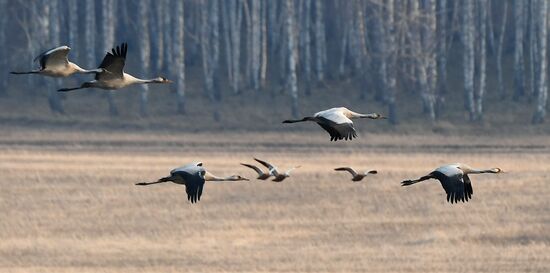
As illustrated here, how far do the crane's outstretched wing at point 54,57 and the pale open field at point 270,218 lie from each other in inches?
511

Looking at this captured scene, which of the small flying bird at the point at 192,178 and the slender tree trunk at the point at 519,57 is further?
the slender tree trunk at the point at 519,57

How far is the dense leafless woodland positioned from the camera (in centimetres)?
4516

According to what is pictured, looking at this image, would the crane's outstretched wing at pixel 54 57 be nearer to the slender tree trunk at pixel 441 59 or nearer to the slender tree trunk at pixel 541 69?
the slender tree trunk at pixel 541 69

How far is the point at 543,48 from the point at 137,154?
1348 cm

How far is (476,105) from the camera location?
46.2m

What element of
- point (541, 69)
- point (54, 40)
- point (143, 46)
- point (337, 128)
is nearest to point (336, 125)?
point (337, 128)

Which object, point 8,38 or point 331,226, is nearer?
point 331,226

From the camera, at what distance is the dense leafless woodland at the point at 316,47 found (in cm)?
4516

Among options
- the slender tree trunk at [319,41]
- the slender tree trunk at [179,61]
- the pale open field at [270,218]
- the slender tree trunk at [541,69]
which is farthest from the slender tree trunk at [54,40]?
the slender tree trunk at [541,69]

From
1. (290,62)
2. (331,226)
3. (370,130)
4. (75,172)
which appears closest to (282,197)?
(331,226)

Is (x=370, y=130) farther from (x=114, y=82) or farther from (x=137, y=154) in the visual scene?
(x=114, y=82)

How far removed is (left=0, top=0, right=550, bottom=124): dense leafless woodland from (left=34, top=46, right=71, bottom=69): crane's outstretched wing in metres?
31.0

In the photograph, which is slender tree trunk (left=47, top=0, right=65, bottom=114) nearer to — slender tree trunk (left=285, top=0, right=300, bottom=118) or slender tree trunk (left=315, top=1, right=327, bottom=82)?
slender tree trunk (left=285, top=0, right=300, bottom=118)

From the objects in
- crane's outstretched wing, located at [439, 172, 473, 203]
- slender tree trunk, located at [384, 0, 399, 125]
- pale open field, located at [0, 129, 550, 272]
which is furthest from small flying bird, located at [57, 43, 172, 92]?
slender tree trunk, located at [384, 0, 399, 125]
